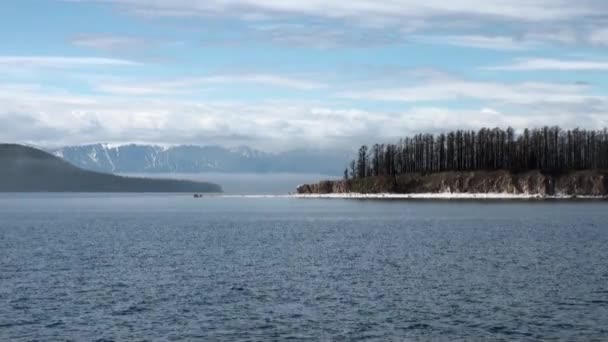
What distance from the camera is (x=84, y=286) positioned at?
226ft

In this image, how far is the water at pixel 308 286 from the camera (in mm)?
51812

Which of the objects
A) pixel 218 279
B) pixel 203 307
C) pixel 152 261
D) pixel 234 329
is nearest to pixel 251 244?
pixel 152 261

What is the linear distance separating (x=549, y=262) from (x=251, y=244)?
127ft

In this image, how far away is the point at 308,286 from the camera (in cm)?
6875

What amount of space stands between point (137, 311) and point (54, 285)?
15.2 m

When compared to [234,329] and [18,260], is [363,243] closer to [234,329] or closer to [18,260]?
[18,260]

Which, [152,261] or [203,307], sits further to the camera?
[152,261]

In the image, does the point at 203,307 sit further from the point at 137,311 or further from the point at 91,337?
the point at 91,337

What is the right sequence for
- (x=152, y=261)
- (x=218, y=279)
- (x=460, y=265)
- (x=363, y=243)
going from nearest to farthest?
(x=218, y=279), (x=460, y=265), (x=152, y=261), (x=363, y=243)

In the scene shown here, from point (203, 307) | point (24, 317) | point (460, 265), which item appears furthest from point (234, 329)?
point (460, 265)

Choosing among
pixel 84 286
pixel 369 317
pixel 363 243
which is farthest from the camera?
pixel 363 243

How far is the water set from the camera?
51812mm

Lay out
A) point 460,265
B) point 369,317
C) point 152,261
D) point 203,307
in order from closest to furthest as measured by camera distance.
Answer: point 369,317, point 203,307, point 460,265, point 152,261

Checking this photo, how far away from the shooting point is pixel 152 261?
3499 inches
